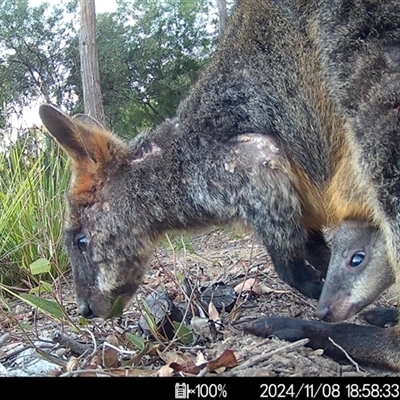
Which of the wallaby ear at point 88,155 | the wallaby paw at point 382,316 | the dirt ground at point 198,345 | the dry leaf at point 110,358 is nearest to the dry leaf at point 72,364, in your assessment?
the dirt ground at point 198,345

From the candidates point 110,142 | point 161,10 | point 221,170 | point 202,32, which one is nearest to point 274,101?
point 221,170

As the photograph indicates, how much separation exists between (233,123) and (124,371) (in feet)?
4.87

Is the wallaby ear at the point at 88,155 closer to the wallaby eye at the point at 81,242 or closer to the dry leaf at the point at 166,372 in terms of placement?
the wallaby eye at the point at 81,242

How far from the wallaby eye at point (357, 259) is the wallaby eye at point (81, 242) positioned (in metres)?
1.63

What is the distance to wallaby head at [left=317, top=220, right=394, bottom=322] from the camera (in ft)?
10.3

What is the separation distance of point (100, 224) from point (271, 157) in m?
1.15

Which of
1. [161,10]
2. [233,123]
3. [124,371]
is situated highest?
[161,10]

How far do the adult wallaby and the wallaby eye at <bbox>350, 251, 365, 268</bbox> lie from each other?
0.20 m

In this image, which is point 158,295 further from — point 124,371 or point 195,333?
point 124,371

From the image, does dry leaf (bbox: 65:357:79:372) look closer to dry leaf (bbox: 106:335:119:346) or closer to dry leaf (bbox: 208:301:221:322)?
dry leaf (bbox: 106:335:119:346)

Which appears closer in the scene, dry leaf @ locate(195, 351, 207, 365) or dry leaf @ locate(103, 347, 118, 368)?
dry leaf @ locate(195, 351, 207, 365)

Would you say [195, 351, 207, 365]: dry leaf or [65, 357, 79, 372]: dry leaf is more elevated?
[65, 357, 79, 372]: dry leaf

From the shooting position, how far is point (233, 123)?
3357 mm
